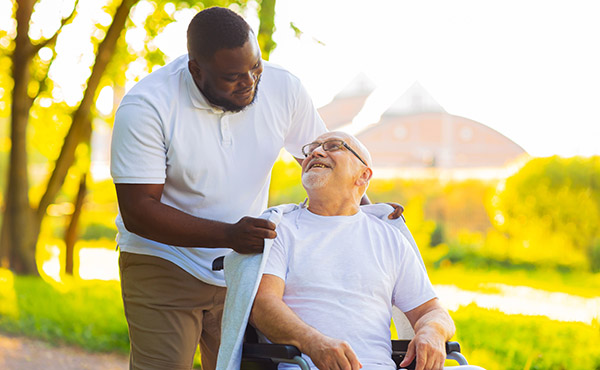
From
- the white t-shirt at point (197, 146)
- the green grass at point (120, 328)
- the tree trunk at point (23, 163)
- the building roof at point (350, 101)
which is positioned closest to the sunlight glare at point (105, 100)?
the tree trunk at point (23, 163)

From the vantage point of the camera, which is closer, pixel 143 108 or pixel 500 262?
pixel 143 108

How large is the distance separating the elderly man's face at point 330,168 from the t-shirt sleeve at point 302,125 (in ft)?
0.81

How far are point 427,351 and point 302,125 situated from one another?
994mm

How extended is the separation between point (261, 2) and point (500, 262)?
26.0 feet

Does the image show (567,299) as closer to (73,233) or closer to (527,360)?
(527,360)

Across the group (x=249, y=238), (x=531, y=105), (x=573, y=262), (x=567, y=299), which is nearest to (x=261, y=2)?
(x=249, y=238)

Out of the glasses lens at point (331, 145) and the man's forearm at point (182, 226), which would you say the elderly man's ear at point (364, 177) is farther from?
the man's forearm at point (182, 226)

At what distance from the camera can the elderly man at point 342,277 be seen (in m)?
2.23

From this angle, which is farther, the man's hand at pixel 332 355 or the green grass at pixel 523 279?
the green grass at pixel 523 279

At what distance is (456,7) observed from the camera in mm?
9602

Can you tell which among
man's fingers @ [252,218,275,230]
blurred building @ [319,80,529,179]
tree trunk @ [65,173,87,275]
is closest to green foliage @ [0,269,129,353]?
tree trunk @ [65,173,87,275]

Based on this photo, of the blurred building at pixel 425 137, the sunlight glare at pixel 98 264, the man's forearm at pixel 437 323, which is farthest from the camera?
the blurred building at pixel 425 137

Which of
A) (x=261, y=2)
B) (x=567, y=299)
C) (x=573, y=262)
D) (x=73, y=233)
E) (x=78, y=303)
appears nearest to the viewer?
(x=261, y=2)

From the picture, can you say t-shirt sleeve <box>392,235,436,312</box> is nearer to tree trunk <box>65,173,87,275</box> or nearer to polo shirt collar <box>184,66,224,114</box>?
polo shirt collar <box>184,66,224,114</box>
